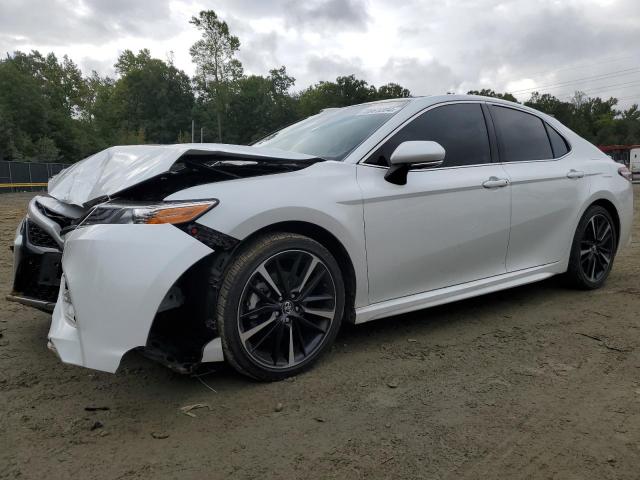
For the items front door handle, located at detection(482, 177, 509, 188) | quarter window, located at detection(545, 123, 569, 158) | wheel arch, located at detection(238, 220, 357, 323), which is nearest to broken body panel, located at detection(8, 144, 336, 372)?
wheel arch, located at detection(238, 220, 357, 323)

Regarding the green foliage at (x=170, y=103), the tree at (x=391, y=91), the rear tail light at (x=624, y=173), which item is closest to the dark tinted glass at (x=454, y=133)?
the rear tail light at (x=624, y=173)

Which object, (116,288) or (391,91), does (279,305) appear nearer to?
(116,288)

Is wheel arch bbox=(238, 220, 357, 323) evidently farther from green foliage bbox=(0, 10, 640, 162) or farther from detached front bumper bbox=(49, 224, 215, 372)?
green foliage bbox=(0, 10, 640, 162)

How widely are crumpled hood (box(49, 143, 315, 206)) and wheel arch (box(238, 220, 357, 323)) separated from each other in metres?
0.36

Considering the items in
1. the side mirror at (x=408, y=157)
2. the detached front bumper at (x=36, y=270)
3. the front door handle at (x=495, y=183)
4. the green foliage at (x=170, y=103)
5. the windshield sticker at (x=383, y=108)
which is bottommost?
the detached front bumper at (x=36, y=270)

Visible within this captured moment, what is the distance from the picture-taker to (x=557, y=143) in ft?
13.9

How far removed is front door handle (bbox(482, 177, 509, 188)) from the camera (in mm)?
3445

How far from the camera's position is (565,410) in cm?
230

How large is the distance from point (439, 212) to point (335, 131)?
2.92 feet

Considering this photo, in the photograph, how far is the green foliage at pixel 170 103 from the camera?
160ft

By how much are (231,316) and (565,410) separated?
5.14 ft

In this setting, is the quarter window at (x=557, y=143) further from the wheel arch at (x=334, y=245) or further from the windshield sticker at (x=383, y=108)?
the wheel arch at (x=334, y=245)

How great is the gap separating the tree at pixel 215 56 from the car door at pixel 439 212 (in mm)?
60728

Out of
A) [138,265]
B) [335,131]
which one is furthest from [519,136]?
[138,265]
